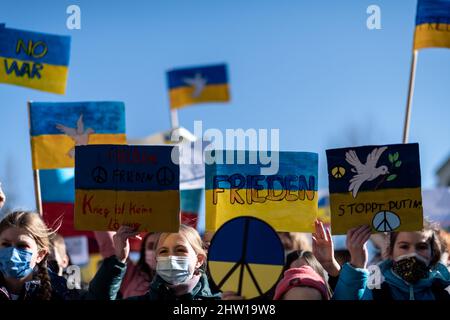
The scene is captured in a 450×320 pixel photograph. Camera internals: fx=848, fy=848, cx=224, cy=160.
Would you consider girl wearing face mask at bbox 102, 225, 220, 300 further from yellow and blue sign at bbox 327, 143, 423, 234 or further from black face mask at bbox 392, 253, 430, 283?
black face mask at bbox 392, 253, 430, 283

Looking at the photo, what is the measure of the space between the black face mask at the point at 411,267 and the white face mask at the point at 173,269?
1.23 m

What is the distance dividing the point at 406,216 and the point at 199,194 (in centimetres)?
436

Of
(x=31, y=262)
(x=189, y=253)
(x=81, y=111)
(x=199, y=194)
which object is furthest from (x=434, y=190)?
(x=31, y=262)

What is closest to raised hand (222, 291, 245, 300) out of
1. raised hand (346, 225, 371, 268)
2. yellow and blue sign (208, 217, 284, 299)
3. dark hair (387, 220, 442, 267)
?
yellow and blue sign (208, 217, 284, 299)

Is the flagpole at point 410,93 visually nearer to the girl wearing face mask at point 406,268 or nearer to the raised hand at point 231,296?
the girl wearing face mask at point 406,268

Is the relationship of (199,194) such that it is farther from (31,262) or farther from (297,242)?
(31,262)

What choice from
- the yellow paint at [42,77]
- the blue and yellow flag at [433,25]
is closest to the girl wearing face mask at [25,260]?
the yellow paint at [42,77]

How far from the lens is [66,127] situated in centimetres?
643

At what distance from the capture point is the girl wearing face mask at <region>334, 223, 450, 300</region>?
4.43 m

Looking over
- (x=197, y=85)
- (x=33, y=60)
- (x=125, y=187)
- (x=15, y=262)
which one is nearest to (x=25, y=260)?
(x=15, y=262)

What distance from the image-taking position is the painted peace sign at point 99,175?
4754 mm

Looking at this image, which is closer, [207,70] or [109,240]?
[109,240]

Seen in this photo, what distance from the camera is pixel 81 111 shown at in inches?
253

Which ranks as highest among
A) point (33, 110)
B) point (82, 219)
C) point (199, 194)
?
point (33, 110)
